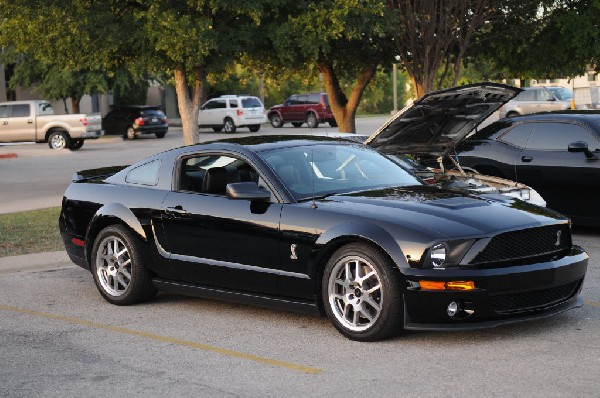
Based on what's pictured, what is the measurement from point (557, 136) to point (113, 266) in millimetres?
6396

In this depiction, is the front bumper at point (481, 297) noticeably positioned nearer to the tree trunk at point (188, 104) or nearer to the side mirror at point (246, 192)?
the side mirror at point (246, 192)

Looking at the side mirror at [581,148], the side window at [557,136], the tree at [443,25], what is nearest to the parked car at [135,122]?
the tree at [443,25]

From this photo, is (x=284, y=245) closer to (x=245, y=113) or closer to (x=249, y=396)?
(x=249, y=396)

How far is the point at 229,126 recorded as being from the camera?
51906mm

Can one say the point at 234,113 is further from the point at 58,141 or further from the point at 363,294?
the point at 363,294

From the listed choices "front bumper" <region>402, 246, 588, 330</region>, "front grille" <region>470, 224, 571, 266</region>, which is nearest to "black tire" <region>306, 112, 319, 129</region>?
"front grille" <region>470, 224, 571, 266</region>

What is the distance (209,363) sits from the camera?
720 cm

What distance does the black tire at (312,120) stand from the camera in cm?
5444

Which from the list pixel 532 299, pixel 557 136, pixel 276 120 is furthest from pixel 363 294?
pixel 276 120

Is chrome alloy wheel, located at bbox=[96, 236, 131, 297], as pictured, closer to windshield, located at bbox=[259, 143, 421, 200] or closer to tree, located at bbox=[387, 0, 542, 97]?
windshield, located at bbox=[259, 143, 421, 200]

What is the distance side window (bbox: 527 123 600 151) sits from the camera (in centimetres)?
1333

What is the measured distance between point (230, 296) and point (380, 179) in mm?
1498

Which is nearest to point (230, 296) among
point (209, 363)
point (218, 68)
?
point (209, 363)

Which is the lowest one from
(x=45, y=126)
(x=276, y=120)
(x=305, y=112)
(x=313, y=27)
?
(x=276, y=120)
